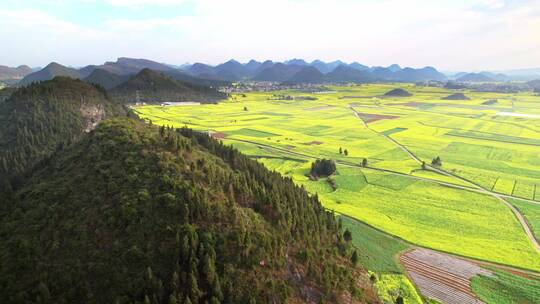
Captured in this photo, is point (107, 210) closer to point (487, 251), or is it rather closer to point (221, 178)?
point (221, 178)

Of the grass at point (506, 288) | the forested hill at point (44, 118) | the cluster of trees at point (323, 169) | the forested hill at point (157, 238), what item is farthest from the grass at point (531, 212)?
the forested hill at point (44, 118)

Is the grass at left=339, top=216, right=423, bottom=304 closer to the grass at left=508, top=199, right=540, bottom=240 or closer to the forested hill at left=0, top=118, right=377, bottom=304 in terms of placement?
the forested hill at left=0, top=118, right=377, bottom=304

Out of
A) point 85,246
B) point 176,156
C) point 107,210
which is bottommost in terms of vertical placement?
point 85,246

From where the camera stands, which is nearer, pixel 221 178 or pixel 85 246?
pixel 85 246

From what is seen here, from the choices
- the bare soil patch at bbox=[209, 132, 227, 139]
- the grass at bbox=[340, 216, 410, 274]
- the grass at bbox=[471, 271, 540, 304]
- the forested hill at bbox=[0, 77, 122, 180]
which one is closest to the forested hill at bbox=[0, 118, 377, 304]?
the grass at bbox=[340, 216, 410, 274]

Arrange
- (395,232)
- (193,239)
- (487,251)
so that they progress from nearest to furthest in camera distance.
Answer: (193,239)
(487,251)
(395,232)

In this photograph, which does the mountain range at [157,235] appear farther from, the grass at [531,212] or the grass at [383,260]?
the grass at [531,212]

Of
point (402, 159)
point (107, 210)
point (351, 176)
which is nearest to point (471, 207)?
point (351, 176)
